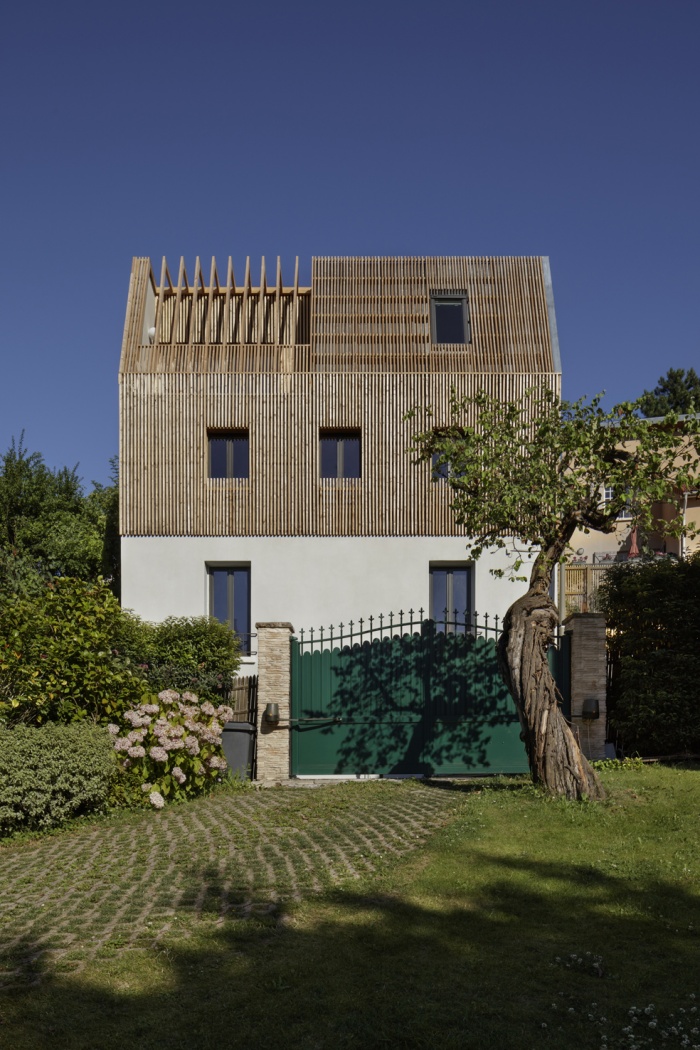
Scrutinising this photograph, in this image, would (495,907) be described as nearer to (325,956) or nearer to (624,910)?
(624,910)

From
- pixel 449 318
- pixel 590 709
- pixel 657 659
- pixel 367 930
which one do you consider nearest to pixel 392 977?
pixel 367 930

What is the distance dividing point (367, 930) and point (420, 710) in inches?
327

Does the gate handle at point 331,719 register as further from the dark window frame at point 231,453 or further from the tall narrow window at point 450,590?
the dark window frame at point 231,453

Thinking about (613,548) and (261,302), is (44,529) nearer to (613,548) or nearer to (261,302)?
(261,302)

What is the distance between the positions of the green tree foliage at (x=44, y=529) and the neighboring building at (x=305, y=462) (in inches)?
219

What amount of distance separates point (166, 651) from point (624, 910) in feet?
35.0

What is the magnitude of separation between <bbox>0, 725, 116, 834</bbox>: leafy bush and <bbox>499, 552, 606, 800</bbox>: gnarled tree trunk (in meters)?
4.79

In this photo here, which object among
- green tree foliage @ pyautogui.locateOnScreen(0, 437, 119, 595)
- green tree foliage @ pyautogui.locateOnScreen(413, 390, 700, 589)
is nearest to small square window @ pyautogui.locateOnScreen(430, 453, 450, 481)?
green tree foliage @ pyautogui.locateOnScreen(413, 390, 700, 589)

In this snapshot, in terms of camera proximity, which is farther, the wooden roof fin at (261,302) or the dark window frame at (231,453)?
the wooden roof fin at (261,302)

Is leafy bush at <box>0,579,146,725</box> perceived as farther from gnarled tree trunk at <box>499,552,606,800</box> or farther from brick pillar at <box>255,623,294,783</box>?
gnarled tree trunk at <box>499,552,606,800</box>

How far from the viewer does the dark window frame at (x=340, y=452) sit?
20203mm

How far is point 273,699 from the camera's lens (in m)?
14.2

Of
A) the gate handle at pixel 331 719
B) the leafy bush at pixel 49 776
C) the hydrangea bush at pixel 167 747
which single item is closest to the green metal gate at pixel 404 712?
the gate handle at pixel 331 719

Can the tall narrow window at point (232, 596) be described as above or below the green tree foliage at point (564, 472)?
below
